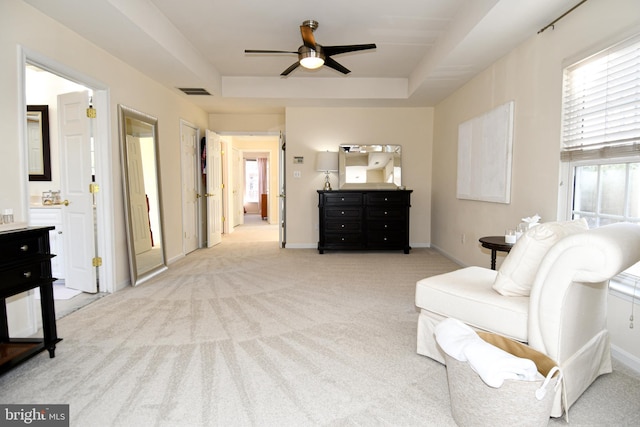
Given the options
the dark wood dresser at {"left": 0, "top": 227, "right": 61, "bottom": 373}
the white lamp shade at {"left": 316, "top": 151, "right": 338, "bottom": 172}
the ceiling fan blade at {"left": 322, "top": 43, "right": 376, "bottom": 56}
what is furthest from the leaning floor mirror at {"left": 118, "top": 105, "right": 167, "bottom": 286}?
the white lamp shade at {"left": 316, "top": 151, "right": 338, "bottom": 172}

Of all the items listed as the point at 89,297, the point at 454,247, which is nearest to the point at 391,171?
the point at 454,247

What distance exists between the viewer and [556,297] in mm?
1610

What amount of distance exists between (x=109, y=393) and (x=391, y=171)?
16.5ft

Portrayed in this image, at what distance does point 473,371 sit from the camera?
4.87 feet

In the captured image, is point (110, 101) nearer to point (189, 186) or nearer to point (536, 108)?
point (189, 186)

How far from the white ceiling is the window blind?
55cm

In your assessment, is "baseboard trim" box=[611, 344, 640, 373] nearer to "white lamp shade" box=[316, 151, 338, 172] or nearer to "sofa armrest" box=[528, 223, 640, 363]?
"sofa armrest" box=[528, 223, 640, 363]

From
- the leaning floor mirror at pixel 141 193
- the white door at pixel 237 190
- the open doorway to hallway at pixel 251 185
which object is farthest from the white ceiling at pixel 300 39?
the white door at pixel 237 190

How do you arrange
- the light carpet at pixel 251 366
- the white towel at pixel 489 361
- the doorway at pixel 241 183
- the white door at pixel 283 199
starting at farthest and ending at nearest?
1. the doorway at pixel 241 183
2. the white door at pixel 283 199
3. the light carpet at pixel 251 366
4. the white towel at pixel 489 361

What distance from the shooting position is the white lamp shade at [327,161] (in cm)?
580

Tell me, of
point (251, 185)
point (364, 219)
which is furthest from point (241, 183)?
point (364, 219)

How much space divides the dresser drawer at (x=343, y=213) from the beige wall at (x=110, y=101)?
90.4 inches

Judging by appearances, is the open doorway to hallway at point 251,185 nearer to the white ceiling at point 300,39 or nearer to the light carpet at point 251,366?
the white ceiling at point 300,39

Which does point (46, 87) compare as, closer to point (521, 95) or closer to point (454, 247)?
point (521, 95)
